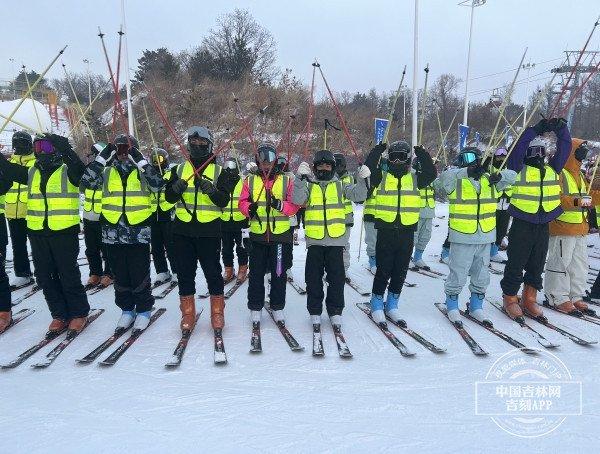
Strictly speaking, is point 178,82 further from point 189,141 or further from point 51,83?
point 51,83

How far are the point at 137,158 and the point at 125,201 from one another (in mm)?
460

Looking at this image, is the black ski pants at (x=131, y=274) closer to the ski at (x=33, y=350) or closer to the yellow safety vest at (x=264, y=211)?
the ski at (x=33, y=350)

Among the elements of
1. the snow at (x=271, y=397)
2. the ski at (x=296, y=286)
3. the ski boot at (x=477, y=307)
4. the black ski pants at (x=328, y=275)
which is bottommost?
the ski at (x=296, y=286)

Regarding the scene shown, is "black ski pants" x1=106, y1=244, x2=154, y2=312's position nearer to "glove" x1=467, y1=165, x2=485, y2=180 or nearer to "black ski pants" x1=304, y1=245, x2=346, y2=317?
"black ski pants" x1=304, y1=245, x2=346, y2=317

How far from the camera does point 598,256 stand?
8516 millimetres

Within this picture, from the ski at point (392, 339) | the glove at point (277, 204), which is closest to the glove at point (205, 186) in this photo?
the glove at point (277, 204)

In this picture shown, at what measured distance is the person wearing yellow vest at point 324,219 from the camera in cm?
428

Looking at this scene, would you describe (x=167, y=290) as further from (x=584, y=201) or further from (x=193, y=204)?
(x=584, y=201)

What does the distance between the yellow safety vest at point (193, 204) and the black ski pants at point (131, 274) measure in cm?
59

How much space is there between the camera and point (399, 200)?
4492mm

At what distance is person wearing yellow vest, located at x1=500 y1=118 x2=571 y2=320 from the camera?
4.68 metres

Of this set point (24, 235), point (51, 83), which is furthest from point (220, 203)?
point (51, 83)

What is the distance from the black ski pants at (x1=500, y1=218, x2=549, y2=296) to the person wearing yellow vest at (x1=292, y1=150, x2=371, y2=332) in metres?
2.04

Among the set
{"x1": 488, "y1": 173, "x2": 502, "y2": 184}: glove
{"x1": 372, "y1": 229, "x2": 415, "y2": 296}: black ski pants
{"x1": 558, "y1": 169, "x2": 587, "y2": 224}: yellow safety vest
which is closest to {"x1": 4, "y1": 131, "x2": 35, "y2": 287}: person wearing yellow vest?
{"x1": 372, "y1": 229, "x2": 415, "y2": 296}: black ski pants
